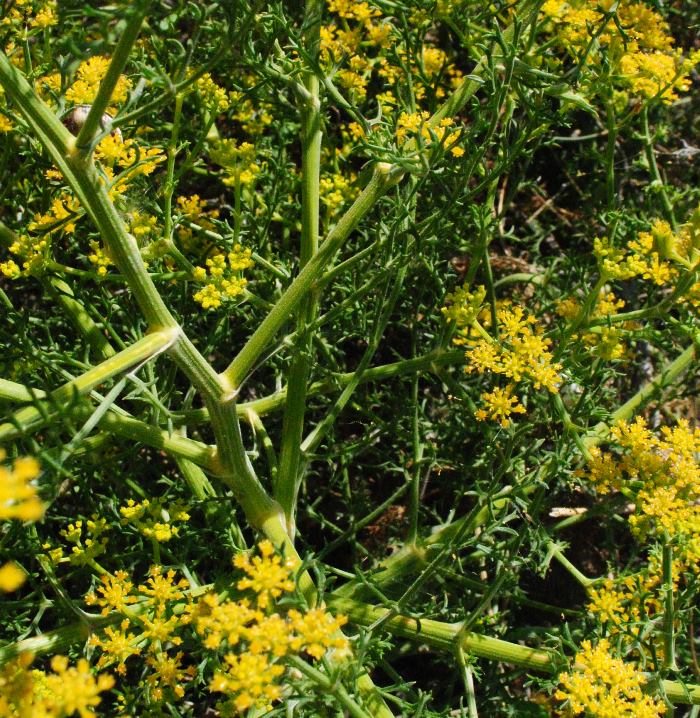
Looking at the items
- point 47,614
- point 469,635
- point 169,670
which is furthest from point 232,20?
point 47,614

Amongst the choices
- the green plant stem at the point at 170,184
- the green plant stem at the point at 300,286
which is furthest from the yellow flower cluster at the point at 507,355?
the green plant stem at the point at 170,184

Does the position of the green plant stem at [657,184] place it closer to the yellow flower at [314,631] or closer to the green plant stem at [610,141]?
the green plant stem at [610,141]

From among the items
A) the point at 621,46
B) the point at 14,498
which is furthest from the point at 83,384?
the point at 621,46

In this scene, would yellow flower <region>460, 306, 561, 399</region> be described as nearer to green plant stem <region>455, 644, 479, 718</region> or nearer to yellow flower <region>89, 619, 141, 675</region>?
green plant stem <region>455, 644, 479, 718</region>

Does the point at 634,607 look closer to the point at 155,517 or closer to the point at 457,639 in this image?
the point at 457,639

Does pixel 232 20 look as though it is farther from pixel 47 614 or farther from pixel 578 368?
pixel 47 614

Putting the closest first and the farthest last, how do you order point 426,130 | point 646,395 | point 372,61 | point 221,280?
point 426,130
point 221,280
point 646,395
point 372,61
